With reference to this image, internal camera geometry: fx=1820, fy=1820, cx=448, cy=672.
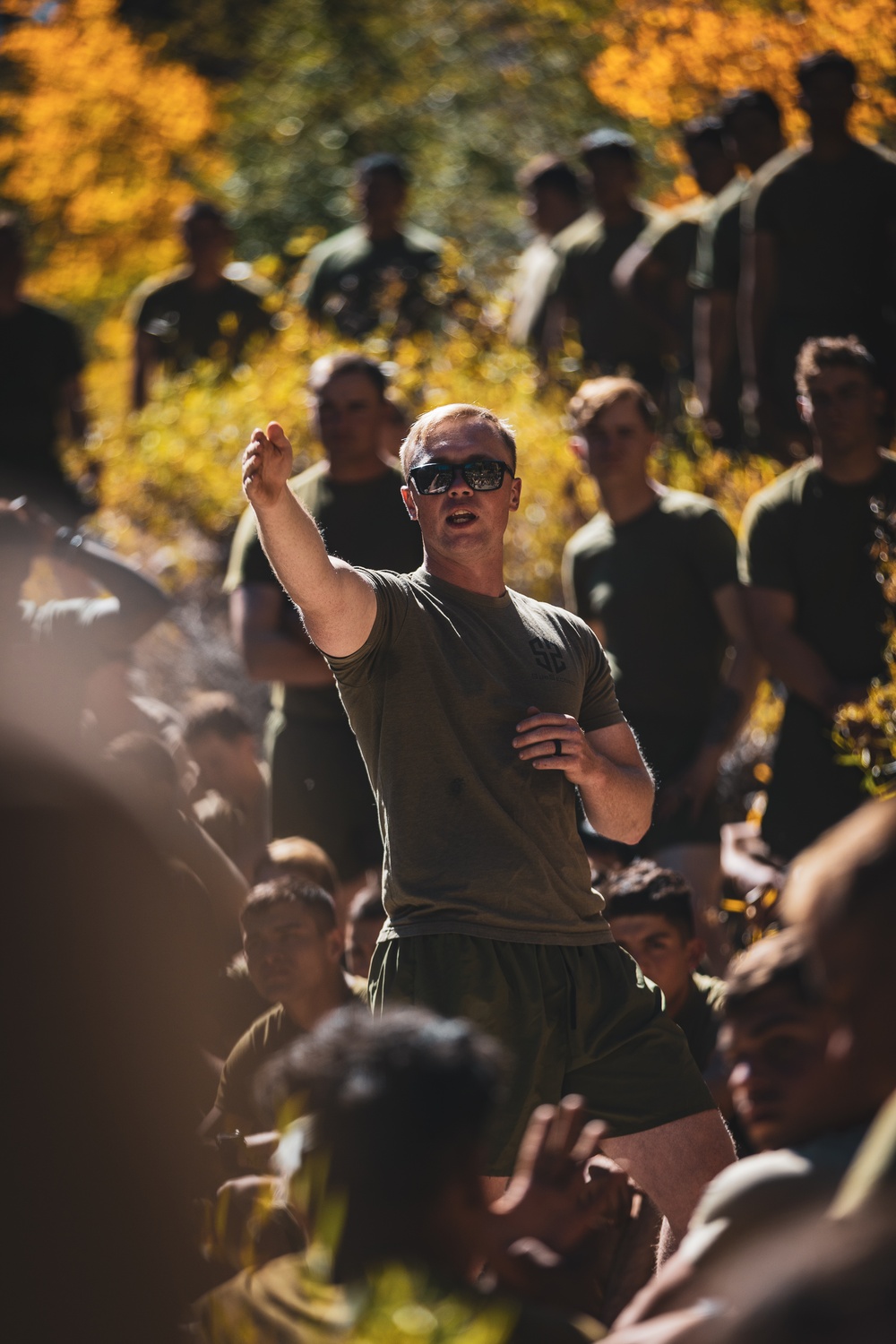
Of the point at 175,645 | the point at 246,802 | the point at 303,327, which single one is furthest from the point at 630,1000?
the point at 303,327

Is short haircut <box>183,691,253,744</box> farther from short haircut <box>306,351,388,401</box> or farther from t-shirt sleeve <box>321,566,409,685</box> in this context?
t-shirt sleeve <box>321,566,409,685</box>

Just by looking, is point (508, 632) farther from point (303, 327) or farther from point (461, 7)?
point (461, 7)

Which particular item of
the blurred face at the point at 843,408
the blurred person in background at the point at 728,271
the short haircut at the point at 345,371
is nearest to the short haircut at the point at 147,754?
the short haircut at the point at 345,371

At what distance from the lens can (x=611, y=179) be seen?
933 cm

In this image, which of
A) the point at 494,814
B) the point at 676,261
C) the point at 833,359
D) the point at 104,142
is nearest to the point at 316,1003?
the point at 494,814

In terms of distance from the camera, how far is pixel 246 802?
698 cm

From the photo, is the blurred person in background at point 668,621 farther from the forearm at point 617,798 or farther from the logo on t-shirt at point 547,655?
the logo on t-shirt at point 547,655

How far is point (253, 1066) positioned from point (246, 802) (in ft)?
7.69

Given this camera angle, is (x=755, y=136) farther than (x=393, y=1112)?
Yes

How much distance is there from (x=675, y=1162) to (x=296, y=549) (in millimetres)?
1503

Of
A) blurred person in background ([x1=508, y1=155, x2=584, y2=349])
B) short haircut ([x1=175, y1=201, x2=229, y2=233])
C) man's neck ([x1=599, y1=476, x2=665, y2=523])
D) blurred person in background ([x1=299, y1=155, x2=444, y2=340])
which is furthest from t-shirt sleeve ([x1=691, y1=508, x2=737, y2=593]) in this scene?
short haircut ([x1=175, y1=201, x2=229, y2=233])

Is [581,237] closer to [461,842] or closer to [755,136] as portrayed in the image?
[755,136]

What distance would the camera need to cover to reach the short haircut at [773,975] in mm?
2843

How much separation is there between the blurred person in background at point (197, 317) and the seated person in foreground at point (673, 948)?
630 centimetres
